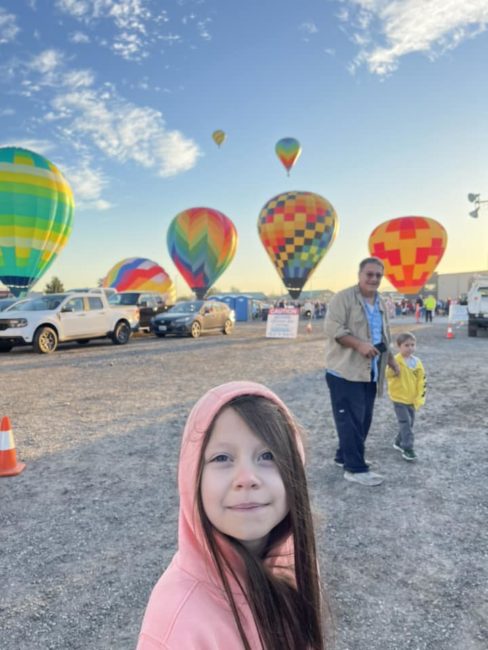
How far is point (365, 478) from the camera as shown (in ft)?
12.1

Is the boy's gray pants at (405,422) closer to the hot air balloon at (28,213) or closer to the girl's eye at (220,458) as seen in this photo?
the girl's eye at (220,458)

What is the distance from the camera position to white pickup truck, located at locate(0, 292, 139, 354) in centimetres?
1195

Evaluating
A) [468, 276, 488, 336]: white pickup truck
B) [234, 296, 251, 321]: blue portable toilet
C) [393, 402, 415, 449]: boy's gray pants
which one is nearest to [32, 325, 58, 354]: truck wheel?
[393, 402, 415, 449]: boy's gray pants

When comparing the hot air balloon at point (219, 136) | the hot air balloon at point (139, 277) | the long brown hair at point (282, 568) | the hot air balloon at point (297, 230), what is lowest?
the long brown hair at point (282, 568)

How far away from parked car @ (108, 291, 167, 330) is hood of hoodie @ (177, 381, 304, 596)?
18.7 m

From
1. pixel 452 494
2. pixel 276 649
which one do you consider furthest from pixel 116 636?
pixel 452 494

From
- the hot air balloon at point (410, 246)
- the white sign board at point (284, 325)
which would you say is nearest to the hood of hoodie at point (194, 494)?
the white sign board at point (284, 325)

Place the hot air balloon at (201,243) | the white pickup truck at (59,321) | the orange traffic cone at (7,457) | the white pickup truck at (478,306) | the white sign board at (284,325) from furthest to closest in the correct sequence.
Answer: the hot air balloon at (201,243)
the white sign board at (284,325)
the white pickup truck at (478,306)
the white pickup truck at (59,321)
the orange traffic cone at (7,457)

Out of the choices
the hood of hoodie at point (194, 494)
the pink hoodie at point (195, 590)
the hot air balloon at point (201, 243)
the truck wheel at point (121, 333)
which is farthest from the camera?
the hot air balloon at point (201, 243)

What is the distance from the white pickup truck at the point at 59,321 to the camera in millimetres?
11953

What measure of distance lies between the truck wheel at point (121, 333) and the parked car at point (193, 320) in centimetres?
199

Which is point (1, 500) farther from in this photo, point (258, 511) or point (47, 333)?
point (47, 333)

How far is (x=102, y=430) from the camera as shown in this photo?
5.25 metres

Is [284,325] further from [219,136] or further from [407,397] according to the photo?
[219,136]
